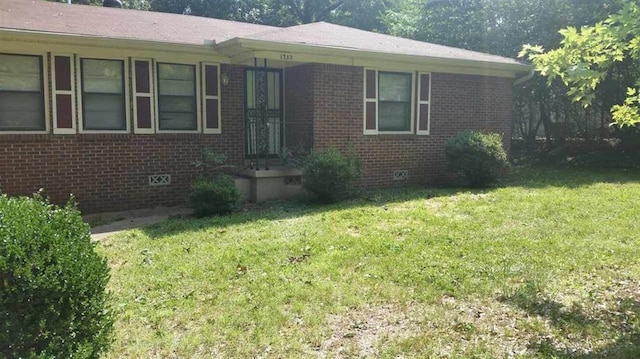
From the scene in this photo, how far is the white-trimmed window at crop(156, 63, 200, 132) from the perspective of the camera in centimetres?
951

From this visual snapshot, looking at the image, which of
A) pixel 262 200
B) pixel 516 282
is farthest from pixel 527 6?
pixel 516 282

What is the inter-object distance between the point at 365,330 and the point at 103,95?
7.00 metres

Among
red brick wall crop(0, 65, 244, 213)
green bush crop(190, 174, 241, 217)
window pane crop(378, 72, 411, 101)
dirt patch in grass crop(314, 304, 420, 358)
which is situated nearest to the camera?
A: dirt patch in grass crop(314, 304, 420, 358)

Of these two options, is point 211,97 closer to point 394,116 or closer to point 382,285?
point 394,116

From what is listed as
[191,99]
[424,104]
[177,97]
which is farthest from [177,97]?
[424,104]

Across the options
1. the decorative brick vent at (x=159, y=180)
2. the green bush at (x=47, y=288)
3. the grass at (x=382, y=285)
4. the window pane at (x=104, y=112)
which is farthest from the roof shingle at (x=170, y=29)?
the green bush at (x=47, y=288)

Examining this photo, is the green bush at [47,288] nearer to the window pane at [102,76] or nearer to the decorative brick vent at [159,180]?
the window pane at [102,76]

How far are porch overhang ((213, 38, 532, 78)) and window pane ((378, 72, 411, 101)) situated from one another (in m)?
0.29

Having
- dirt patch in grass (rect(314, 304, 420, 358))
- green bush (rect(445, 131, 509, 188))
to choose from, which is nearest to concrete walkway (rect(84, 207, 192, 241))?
dirt patch in grass (rect(314, 304, 420, 358))

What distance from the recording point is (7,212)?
9.77 feet

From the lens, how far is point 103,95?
902cm

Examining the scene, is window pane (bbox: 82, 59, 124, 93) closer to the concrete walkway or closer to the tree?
the concrete walkway

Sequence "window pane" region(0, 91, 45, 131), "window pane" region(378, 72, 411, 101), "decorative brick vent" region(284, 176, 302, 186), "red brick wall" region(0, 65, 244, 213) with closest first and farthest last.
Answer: "window pane" region(0, 91, 45, 131), "red brick wall" region(0, 65, 244, 213), "decorative brick vent" region(284, 176, 302, 186), "window pane" region(378, 72, 411, 101)

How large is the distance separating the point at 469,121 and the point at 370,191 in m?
3.46
